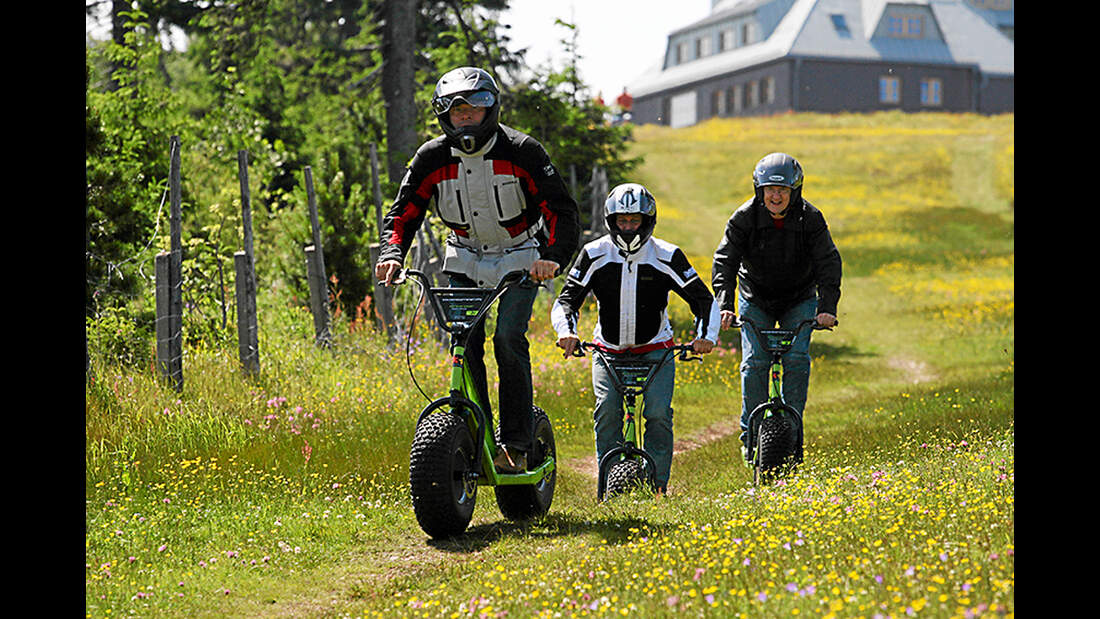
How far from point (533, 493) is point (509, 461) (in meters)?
0.38

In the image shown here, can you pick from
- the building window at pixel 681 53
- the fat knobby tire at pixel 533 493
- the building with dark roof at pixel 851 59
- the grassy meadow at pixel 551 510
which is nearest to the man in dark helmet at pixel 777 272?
the grassy meadow at pixel 551 510

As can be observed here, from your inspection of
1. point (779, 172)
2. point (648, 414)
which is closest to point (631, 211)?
point (779, 172)

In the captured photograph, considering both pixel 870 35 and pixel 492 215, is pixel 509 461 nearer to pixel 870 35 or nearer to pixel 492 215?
pixel 492 215

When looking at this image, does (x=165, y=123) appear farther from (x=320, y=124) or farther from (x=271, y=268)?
(x=320, y=124)

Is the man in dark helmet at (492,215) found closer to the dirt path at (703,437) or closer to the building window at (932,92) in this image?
the dirt path at (703,437)

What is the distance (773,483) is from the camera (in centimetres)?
789

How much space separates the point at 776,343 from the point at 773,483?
1039mm

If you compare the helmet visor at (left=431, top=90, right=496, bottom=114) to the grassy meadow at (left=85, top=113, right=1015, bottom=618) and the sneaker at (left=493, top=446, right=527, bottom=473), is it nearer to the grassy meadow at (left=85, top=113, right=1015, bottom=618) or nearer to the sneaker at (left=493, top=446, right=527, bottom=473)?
the sneaker at (left=493, top=446, right=527, bottom=473)

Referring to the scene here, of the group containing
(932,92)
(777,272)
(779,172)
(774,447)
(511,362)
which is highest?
(932,92)

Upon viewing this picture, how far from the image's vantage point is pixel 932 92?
2562 inches

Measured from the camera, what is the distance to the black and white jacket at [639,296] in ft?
26.0

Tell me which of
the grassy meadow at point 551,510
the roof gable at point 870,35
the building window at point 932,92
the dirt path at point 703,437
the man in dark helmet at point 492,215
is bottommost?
the dirt path at point 703,437

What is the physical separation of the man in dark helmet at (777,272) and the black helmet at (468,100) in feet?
7.13
